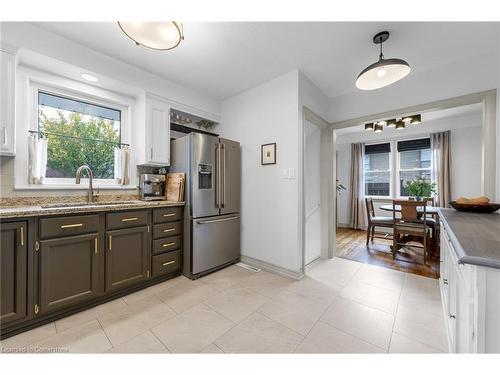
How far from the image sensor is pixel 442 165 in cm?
435

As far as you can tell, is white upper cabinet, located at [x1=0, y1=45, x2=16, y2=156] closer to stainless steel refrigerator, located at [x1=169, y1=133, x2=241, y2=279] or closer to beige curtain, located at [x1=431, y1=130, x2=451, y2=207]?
stainless steel refrigerator, located at [x1=169, y1=133, x2=241, y2=279]

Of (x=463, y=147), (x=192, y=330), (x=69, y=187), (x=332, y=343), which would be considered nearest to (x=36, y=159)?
(x=69, y=187)

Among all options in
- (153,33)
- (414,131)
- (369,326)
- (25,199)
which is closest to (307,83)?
(153,33)

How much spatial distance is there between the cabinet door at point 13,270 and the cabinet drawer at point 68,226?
4.4 inches

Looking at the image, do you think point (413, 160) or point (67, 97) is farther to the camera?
point (413, 160)

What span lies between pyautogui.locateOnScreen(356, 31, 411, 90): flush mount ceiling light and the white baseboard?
215 centimetres

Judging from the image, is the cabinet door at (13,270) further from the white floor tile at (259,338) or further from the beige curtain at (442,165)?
the beige curtain at (442,165)

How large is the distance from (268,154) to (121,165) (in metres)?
1.94

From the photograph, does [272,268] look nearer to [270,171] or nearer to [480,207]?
[270,171]

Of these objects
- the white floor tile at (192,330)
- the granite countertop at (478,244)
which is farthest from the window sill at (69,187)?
the granite countertop at (478,244)

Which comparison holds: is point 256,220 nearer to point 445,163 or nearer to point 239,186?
point 239,186

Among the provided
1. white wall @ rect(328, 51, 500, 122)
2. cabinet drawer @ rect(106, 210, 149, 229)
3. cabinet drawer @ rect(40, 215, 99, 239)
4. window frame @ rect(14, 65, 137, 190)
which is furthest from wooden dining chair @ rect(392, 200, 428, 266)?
window frame @ rect(14, 65, 137, 190)

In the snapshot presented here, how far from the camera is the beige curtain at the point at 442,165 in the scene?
167 inches

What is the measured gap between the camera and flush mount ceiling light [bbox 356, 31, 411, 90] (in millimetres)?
1610
